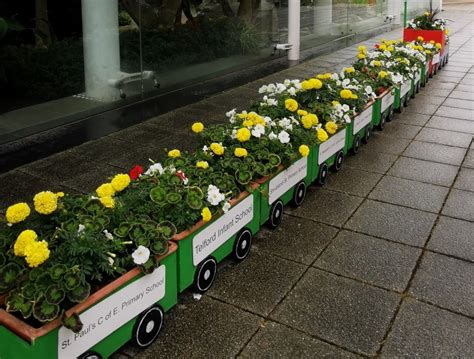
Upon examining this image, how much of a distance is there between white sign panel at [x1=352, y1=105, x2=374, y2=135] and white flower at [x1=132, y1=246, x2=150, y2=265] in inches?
145

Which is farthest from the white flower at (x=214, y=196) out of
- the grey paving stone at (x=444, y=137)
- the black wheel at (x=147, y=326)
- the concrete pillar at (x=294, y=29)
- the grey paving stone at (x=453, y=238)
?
the concrete pillar at (x=294, y=29)

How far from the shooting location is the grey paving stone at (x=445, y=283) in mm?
3475

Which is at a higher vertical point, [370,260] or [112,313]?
[112,313]

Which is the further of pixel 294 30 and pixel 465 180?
pixel 294 30

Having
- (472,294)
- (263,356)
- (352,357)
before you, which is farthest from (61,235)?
(472,294)

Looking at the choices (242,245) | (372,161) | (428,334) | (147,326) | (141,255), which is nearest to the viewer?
(141,255)

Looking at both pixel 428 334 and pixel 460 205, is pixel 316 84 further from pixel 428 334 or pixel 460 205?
pixel 428 334

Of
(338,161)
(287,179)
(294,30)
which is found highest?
(294,30)

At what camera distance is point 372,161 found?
20.0 ft

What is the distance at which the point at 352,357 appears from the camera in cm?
296

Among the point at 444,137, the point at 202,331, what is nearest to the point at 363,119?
the point at 444,137

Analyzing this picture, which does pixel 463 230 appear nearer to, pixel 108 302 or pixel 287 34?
pixel 108 302

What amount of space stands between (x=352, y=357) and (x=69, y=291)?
155 cm

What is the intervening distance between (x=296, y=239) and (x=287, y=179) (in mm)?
506
